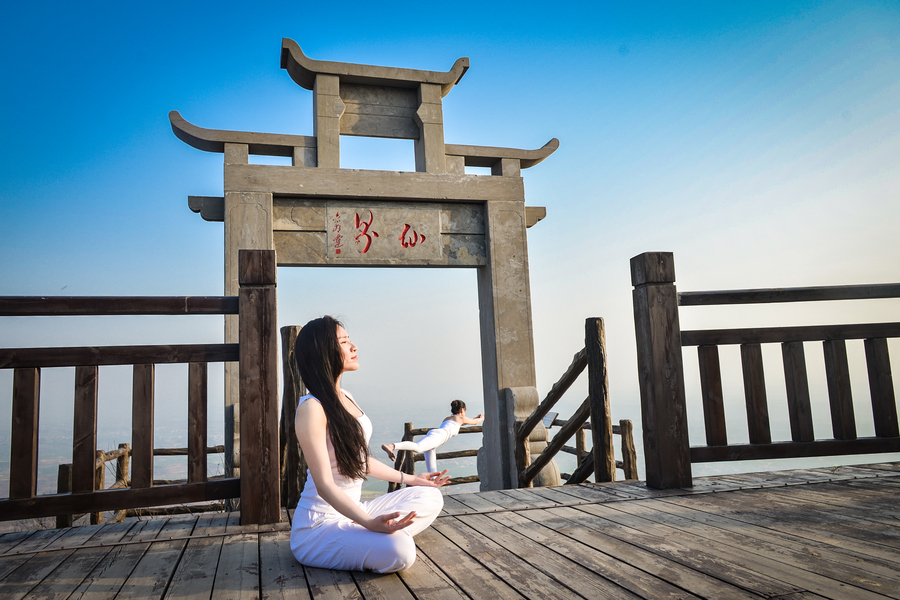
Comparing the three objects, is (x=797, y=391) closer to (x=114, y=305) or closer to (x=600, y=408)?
(x=600, y=408)

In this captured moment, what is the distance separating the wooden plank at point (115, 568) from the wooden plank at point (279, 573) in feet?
1.69

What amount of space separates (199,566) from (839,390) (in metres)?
3.77

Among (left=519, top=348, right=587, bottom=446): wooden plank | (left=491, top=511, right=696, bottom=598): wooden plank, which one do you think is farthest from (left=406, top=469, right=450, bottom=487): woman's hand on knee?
(left=519, top=348, right=587, bottom=446): wooden plank

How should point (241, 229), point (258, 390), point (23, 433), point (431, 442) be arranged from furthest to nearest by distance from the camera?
point (241, 229), point (431, 442), point (258, 390), point (23, 433)

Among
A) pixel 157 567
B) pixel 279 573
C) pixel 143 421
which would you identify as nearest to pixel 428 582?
pixel 279 573

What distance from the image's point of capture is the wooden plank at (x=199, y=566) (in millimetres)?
2035

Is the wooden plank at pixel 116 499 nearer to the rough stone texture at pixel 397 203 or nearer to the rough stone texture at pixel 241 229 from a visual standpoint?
the rough stone texture at pixel 241 229

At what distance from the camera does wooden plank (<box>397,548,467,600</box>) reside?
1.88 meters

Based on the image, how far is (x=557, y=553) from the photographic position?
227 cm

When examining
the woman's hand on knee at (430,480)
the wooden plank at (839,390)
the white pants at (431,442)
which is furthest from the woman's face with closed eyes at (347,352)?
the white pants at (431,442)

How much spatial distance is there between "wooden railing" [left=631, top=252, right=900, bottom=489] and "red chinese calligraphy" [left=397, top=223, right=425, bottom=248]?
4.30 meters

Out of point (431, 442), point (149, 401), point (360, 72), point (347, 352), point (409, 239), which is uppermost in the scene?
point (360, 72)

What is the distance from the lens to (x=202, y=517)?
10.5 ft

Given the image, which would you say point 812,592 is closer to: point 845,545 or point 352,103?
point 845,545
